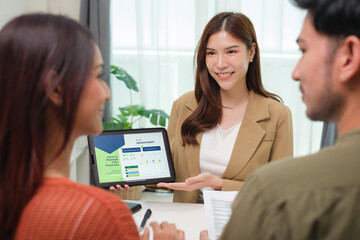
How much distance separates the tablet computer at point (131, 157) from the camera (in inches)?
64.3

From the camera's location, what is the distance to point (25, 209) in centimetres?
78

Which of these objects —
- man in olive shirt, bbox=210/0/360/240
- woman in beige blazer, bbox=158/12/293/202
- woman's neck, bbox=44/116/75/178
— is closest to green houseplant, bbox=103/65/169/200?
woman in beige blazer, bbox=158/12/293/202

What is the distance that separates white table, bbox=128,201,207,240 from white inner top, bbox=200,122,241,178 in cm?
22

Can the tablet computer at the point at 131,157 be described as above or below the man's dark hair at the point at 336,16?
below

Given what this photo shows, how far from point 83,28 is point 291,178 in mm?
495

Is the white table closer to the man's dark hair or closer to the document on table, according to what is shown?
the document on table

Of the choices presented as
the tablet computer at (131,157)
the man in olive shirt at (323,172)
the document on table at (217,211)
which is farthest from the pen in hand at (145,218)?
the man in olive shirt at (323,172)

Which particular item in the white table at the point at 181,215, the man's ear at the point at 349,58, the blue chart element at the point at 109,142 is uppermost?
the man's ear at the point at 349,58

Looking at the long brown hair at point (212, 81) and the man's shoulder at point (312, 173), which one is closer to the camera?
the man's shoulder at point (312, 173)

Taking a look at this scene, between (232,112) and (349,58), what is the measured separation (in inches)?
48.5

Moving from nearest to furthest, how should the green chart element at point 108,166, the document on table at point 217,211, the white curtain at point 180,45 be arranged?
1. the document on table at point 217,211
2. the green chart element at point 108,166
3. the white curtain at point 180,45

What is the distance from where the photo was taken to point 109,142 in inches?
65.1

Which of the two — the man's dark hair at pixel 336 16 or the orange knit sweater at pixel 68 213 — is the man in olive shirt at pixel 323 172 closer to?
the man's dark hair at pixel 336 16

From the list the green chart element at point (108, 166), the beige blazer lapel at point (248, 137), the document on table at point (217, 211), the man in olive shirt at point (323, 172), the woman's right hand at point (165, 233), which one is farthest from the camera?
the beige blazer lapel at point (248, 137)
